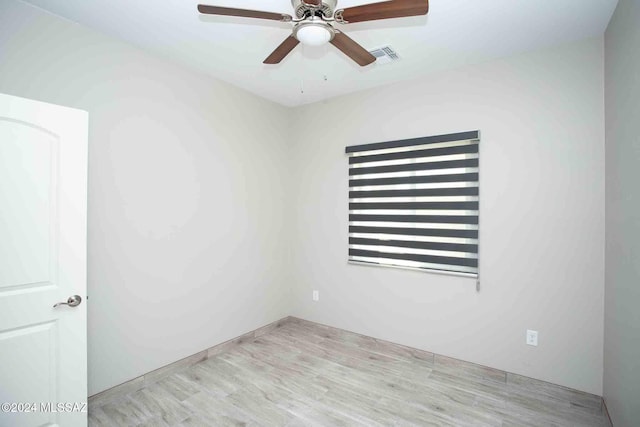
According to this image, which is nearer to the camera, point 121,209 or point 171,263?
point 121,209

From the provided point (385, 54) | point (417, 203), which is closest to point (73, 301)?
point (417, 203)

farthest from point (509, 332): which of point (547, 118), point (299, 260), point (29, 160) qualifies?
point (29, 160)

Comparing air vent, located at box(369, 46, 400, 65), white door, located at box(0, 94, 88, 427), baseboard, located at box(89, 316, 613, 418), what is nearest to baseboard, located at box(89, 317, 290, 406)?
baseboard, located at box(89, 316, 613, 418)

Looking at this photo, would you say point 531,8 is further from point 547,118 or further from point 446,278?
point 446,278

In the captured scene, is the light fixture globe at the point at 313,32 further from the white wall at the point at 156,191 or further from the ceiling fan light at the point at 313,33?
the white wall at the point at 156,191

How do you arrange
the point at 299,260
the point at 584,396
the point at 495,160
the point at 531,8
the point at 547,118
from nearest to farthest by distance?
1. the point at 531,8
2. the point at 584,396
3. the point at 547,118
4. the point at 495,160
5. the point at 299,260

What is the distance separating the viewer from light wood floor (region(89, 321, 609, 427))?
2150 mm

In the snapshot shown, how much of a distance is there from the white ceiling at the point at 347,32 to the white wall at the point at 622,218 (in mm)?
367

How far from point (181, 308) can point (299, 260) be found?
1.55 meters

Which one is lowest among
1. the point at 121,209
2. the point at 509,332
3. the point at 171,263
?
the point at 509,332

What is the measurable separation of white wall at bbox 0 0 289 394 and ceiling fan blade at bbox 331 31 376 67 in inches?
69.7

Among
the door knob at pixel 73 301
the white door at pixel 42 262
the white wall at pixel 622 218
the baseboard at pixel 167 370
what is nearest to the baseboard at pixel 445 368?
the baseboard at pixel 167 370

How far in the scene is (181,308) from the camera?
288 cm

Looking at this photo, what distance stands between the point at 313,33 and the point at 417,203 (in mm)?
1935
